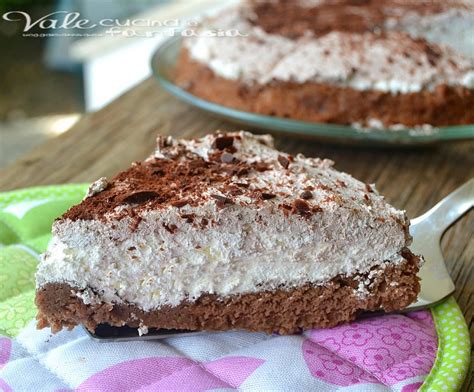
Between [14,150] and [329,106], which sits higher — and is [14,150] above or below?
below

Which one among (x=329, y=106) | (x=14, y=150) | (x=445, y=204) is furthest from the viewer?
(x=14, y=150)

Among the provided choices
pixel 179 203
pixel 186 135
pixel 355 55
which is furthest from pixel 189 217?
pixel 355 55

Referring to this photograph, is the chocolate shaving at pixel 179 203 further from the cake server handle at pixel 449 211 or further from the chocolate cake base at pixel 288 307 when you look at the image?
the cake server handle at pixel 449 211

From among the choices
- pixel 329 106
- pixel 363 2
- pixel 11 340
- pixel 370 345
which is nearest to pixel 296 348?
pixel 370 345

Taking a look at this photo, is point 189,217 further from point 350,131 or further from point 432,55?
point 432,55

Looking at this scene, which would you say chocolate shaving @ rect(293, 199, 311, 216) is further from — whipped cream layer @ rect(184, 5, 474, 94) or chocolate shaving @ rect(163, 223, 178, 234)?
whipped cream layer @ rect(184, 5, 474, 94)

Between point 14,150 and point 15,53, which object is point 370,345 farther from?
point 15,53

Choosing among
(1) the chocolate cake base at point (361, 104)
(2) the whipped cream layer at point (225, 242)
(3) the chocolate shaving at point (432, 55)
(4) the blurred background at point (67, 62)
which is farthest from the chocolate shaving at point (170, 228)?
(4) the blurred background at point (67, 62)

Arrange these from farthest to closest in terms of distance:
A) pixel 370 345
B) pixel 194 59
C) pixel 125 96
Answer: pixel 125 96 → pixel 194 59 → pixel 370 345
